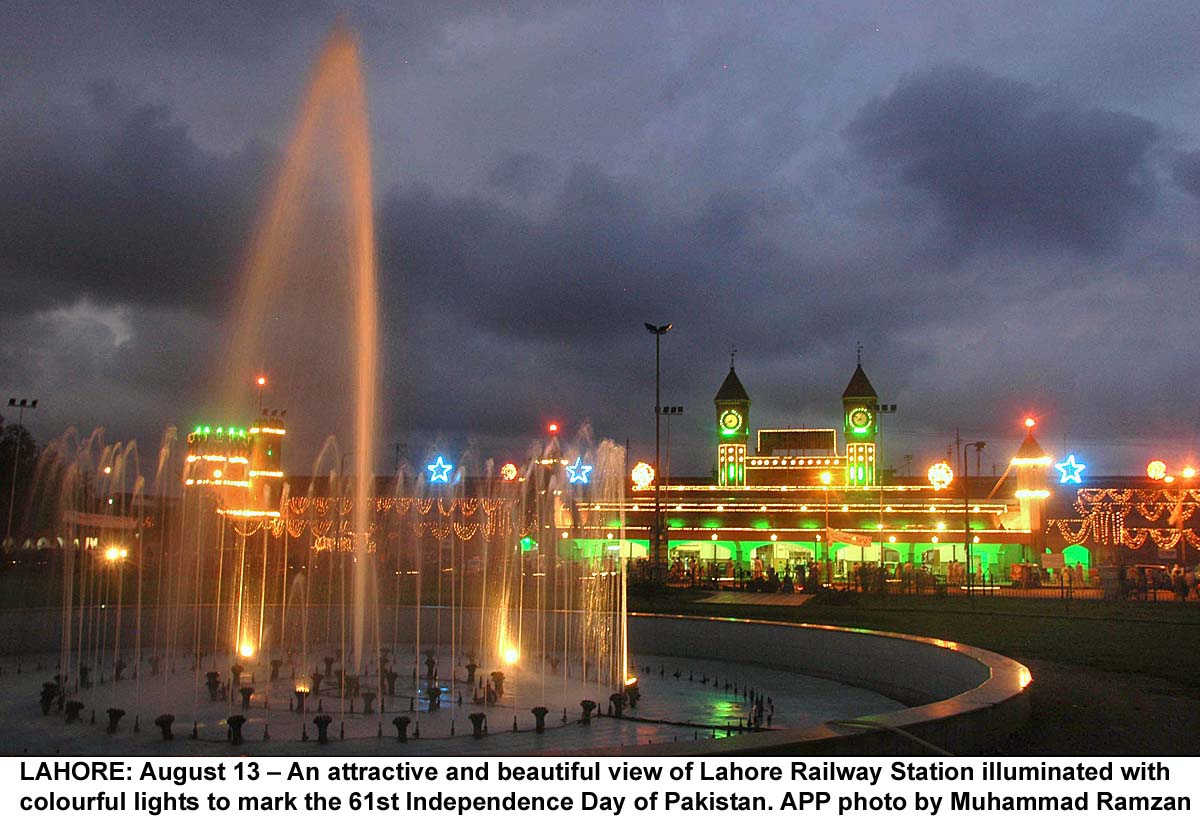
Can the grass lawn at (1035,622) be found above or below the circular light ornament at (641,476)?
below

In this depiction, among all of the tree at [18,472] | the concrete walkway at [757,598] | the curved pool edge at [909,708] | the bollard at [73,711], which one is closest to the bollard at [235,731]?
the bollard at [73,711]

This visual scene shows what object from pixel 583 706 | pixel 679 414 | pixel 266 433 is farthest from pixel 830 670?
pixel 266 433

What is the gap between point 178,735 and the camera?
43.7ft

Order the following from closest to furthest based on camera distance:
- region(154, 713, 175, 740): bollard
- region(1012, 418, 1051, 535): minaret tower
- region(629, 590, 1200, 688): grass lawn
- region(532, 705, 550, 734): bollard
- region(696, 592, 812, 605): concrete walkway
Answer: region(154, 713, 175, 740): bollard < region(532, 705, 550, 734): bollard < region(629, 590, 1200, 688): grass lawn < region(696, 592, 812, 605): concrete walkway < region(1012, 418, 1051, 535): minaret tower

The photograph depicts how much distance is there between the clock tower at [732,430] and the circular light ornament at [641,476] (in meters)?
5.02

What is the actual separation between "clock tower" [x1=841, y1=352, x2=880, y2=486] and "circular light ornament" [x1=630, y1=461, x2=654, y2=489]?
14.1 m

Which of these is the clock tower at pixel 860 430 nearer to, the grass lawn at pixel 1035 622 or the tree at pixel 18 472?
the grass lawn at pixel 1035 622

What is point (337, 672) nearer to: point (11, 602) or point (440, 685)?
point (440, 685)

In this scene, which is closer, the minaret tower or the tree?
the tree

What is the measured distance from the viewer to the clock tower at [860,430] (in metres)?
71.8

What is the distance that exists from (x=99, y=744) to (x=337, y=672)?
20.5 feet

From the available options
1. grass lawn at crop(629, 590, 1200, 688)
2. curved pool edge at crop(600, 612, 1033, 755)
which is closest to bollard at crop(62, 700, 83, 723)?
curved pool edge at crop(600, 612, 1033, 755)

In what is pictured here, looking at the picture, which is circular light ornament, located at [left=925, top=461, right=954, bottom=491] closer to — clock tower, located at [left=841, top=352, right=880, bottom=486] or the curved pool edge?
clock tower, located at [left=841, top=352, right=880, bottom=486]

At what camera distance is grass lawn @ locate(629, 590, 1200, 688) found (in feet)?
61.1
